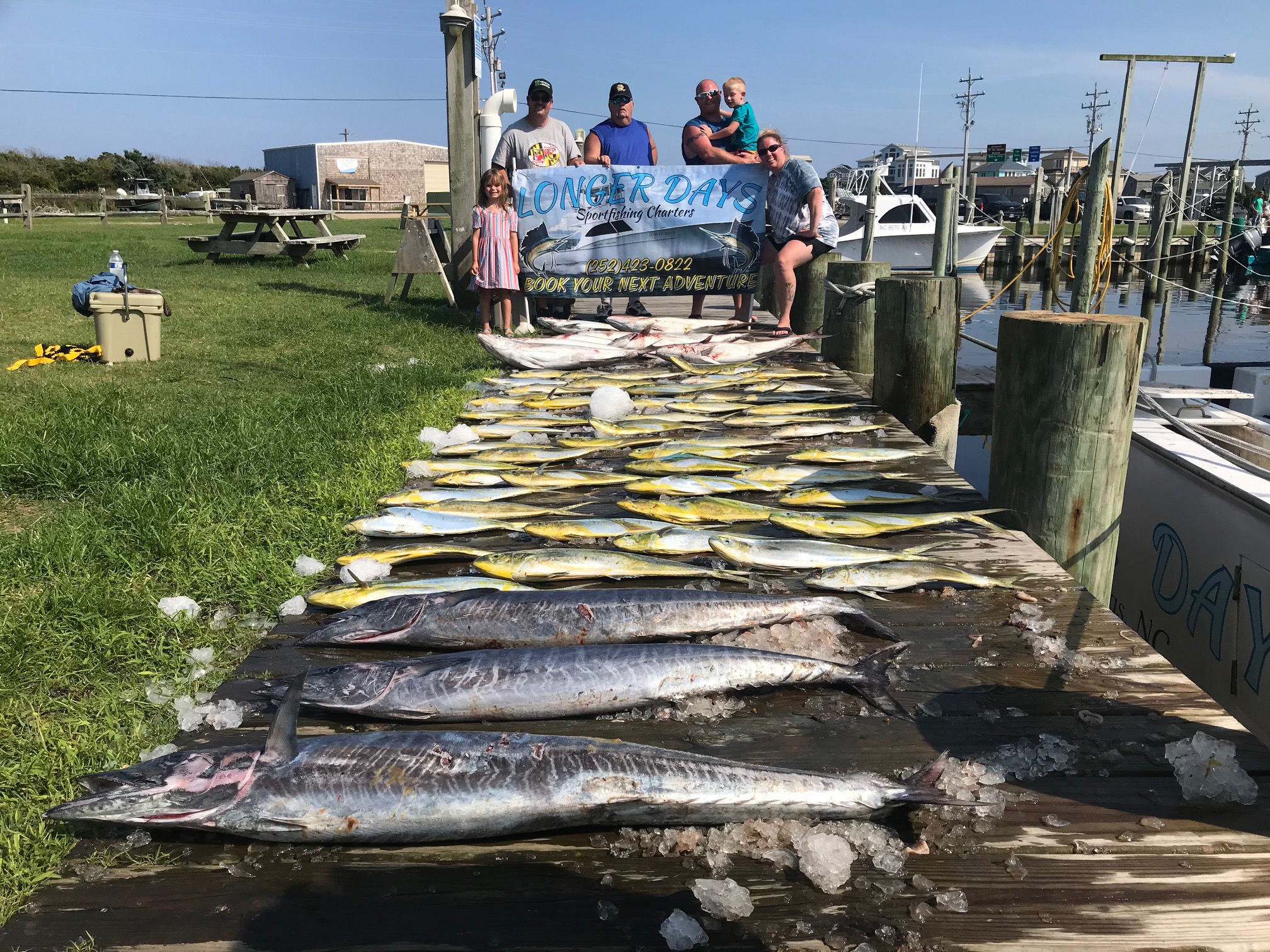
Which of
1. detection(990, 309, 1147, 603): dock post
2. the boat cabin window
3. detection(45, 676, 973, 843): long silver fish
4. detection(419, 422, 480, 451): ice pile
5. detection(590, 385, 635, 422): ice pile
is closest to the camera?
detection(45, 676, 973, 843): long silver fish

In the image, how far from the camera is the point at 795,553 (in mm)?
3447

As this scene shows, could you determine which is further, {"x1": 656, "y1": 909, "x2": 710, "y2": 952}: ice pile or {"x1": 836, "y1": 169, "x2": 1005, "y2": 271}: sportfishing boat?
{"x1": 836, "y1": 169, "x2": 1005, "y2": 271}: sportfishing boat

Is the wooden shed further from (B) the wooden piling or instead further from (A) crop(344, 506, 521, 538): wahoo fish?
(A) crop(344, 506, 521, 538): wahoo fish

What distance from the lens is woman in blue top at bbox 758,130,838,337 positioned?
9.13m

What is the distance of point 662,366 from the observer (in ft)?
26.1

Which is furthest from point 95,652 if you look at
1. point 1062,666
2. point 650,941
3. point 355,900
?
point 1062,666

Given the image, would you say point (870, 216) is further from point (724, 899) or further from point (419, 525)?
point (724, 899)

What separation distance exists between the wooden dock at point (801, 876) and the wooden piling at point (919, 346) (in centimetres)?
368

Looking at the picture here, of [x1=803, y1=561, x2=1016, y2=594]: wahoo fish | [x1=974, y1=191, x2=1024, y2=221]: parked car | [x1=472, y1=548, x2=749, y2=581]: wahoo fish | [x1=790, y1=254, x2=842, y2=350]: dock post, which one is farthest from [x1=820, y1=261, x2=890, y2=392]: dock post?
[x1=974, y1=191, x2=1024, y2=221]: parked car

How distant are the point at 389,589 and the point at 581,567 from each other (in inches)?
28.8

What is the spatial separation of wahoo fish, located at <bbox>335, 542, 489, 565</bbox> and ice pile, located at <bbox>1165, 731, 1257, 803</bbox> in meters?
2.47

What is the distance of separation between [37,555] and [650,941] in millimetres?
3392

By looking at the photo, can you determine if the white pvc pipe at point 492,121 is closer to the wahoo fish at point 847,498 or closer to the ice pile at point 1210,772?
the wahoo fish at point 847,498

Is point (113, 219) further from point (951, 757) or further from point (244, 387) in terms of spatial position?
point (951, 757)
